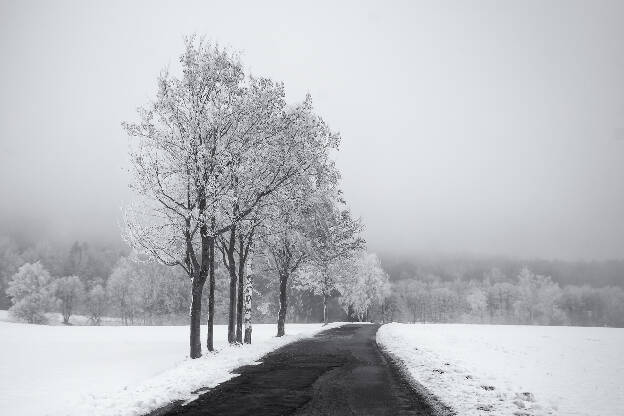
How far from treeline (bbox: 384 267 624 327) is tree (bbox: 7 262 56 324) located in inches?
3188

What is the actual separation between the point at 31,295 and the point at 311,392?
94.9 meters

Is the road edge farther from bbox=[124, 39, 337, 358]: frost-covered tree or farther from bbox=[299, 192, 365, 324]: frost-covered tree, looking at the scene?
bbox=[299, 192, 365, 324]: frost-covered tree

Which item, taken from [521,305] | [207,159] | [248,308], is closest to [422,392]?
[207,159]

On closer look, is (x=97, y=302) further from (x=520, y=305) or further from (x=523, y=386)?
(x=520, y=305)

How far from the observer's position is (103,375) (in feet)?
63.1

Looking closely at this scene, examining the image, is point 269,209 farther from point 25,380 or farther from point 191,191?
point 25,380

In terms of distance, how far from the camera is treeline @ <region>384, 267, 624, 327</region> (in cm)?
14375

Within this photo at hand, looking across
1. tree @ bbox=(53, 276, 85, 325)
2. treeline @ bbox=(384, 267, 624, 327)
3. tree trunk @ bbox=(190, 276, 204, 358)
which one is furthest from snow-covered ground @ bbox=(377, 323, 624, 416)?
treeline @ bbox=(384, 267, 624, 327)

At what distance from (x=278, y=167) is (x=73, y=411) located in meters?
14.9

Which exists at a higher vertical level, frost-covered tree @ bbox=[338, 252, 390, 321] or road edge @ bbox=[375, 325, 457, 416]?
frost-covered tree @ bbox=[338, 252, 390, 321]

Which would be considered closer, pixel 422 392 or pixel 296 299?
pixel 422 392

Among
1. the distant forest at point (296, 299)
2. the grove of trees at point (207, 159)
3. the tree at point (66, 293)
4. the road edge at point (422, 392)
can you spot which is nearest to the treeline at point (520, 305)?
the distant forest at point (296, 299)

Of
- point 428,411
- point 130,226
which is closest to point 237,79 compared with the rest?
point 130,226

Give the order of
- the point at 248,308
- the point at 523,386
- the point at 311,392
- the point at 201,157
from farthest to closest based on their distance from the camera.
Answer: the point at 248,308 < the point at 201,157 < the point at 523,386 < the point at 311,392
